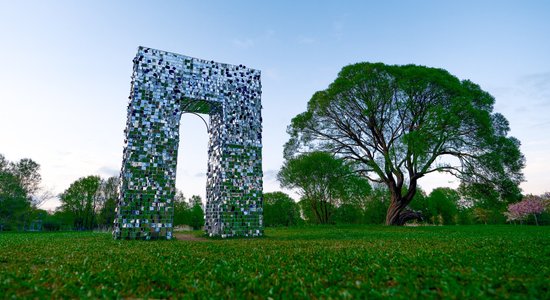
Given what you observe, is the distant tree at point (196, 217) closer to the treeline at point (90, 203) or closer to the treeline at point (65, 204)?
the treeline at point (65, 204)

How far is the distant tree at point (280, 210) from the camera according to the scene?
56688mm

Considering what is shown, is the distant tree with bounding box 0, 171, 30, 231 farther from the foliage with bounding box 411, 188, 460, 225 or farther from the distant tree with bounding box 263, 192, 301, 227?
the foliage with bounding box 411, 188, 460, 225

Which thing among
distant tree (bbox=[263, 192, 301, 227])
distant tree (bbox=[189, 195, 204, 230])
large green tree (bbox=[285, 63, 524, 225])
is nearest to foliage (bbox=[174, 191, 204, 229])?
distant tree (bbox=[189, 195, 204, 230])

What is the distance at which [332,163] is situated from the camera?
29.8 m

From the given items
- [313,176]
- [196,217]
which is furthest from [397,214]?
[196,217]

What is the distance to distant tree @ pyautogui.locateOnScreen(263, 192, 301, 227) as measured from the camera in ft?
186

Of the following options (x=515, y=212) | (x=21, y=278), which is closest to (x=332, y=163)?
(x=21, y=278)

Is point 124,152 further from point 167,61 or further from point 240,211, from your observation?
point 240,211

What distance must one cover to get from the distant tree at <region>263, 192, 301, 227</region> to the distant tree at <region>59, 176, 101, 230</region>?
2915cm

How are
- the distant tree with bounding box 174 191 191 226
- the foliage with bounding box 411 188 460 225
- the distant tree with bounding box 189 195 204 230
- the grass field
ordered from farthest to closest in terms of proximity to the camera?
the foliage with bounding box 411 188 460 225 → the distant tree with bounding box 189 195 204 230 → the distant tree with bounding box 174 191 191 226 → the grass field

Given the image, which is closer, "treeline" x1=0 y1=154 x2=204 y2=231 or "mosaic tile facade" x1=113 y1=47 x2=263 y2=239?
"mosaic tile facade" x1=113 y1=47 x2=263 y2=239

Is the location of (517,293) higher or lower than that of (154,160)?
lower

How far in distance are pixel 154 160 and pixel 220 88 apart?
15.5 ft

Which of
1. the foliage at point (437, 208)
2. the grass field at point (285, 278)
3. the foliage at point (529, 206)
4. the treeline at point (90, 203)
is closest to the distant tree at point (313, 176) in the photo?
the grass field at point (285, 278)
